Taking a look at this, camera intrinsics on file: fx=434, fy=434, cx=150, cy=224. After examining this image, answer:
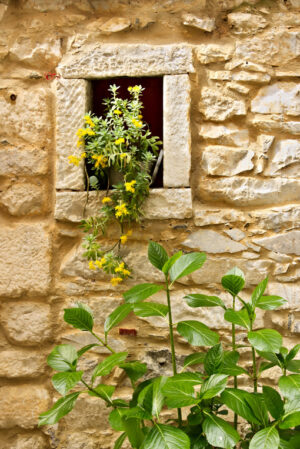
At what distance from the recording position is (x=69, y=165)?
1901 millimetres

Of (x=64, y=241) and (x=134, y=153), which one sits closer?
(x=134, y=153)

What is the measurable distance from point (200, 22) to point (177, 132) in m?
0.50

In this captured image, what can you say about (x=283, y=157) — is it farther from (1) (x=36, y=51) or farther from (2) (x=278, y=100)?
(1) (x=36, y=51)

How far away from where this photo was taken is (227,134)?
1.87m

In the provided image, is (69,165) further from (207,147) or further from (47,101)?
(207,147)

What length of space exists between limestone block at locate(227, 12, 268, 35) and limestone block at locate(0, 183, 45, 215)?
1.11 meters

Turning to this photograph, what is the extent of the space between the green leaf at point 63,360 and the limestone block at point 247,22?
149 cm

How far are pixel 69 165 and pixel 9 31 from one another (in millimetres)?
692

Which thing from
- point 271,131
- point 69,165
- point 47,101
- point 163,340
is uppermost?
point 47,101

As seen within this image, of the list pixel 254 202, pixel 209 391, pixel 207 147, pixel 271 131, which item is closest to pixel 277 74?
pixel 271 131

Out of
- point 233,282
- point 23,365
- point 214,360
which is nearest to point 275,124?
point 233,282

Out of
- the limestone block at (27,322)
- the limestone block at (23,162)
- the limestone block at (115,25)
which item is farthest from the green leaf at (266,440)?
the limestone block at (115,25)

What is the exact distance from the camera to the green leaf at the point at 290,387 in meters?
1.20

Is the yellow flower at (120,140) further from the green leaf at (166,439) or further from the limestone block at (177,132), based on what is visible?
the green leaf at (166,439)
